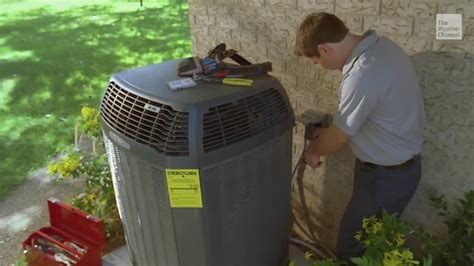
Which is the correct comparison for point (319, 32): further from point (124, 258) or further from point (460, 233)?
point (124, 258)

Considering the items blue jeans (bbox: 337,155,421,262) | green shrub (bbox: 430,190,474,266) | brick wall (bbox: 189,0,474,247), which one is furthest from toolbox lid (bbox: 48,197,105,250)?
green shrub (bbox: 430,190,474,266)

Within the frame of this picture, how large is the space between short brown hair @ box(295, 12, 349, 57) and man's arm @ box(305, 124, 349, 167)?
0.31 meters

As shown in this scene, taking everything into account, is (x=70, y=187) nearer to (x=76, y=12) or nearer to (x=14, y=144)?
(x=14, y=144)

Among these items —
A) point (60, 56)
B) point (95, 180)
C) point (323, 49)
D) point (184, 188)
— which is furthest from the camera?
point (60, 56)

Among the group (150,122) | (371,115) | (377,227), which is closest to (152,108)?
(150,122)

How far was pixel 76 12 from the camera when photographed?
8.84 metres

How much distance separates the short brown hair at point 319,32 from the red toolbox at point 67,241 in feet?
4.38

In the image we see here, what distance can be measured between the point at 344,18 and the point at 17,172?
268cm

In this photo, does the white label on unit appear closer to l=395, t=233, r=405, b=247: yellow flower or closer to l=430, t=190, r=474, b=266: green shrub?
l=395, t=233, r=405, b=247: yellow flower

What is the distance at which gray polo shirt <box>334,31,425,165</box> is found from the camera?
5.18 ft

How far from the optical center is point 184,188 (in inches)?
59.1

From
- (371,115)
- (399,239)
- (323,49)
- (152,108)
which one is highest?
(323,49)

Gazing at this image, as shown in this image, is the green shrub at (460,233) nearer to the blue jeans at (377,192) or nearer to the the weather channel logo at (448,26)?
the blue jeans at (377,192)

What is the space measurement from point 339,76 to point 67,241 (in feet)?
5.34
